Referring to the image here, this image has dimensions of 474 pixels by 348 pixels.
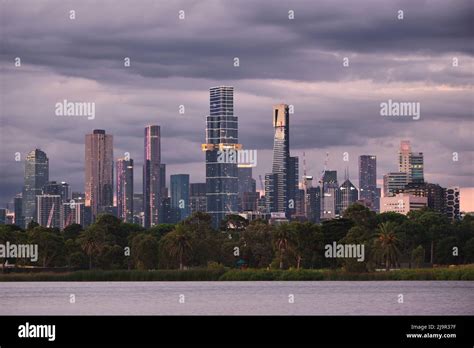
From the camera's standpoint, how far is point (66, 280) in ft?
440

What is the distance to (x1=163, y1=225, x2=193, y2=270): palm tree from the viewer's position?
134 m

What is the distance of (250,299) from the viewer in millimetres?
91875

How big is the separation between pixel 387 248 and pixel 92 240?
3459cm

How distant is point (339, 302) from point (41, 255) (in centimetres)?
5668

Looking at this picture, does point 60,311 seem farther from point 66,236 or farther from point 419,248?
point 66,236

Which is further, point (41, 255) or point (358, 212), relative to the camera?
point (358, 212)

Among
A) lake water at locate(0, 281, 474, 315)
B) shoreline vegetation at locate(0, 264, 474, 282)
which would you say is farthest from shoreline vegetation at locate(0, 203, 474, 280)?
lake water at locate(0, 281, 474, 315)

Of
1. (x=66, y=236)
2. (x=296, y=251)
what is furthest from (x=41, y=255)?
(x=296, y=251)

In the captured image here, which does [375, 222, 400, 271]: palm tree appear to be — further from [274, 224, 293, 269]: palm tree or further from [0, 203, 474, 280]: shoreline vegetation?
[274, 224, 293, 269]: palm tree

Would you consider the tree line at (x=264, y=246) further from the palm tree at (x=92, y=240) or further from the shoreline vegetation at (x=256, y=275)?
the shoreline vegetation at (x=256, y=275)

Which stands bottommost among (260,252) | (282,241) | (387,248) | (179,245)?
(260,252)

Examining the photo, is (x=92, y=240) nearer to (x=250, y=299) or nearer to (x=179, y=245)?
(x=179, y=245)

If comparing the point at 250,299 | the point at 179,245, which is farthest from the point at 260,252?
the point at 250,299

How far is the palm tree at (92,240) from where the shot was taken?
456ft
